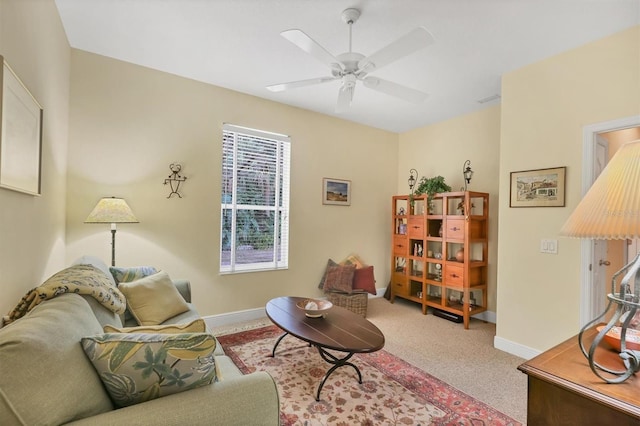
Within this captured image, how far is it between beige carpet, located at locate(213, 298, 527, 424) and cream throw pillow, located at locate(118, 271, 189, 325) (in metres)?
1.07

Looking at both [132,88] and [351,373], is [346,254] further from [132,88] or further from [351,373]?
[132,88]

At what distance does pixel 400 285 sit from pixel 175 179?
3394mm

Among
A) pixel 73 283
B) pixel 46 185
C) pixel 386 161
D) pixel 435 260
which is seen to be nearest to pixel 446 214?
pixel 435 260

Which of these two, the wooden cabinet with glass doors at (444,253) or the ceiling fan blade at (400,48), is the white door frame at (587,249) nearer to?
the wooden cabinet with glass doors at (444,253)

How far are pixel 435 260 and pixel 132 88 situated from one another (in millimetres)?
4027

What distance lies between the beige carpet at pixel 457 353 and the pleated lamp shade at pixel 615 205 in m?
1.60

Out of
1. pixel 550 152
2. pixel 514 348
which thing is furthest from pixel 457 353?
pixel 550 152

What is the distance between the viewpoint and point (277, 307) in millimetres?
2643

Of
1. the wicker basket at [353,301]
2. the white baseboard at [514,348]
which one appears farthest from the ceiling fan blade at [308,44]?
the white baseboard at [514,348]

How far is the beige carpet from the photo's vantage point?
2197 millimetres

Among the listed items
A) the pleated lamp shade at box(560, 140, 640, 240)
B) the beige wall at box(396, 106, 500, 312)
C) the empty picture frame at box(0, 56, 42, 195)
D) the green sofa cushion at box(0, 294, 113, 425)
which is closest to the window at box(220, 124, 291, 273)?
the empty picture frame at box(0, 56, 42, 195)

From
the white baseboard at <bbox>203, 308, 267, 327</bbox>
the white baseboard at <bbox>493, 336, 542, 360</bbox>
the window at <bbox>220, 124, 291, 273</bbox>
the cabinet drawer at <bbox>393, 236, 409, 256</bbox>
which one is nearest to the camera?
the white baseboard at <bbox>493, 336, 542, 360</bbox>

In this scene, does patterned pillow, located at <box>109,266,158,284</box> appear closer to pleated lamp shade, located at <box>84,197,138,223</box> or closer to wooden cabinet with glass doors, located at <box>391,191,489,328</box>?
pleated lamp shade, located at <box>84,197,138,223</box>

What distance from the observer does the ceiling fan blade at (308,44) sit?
1.70 m
